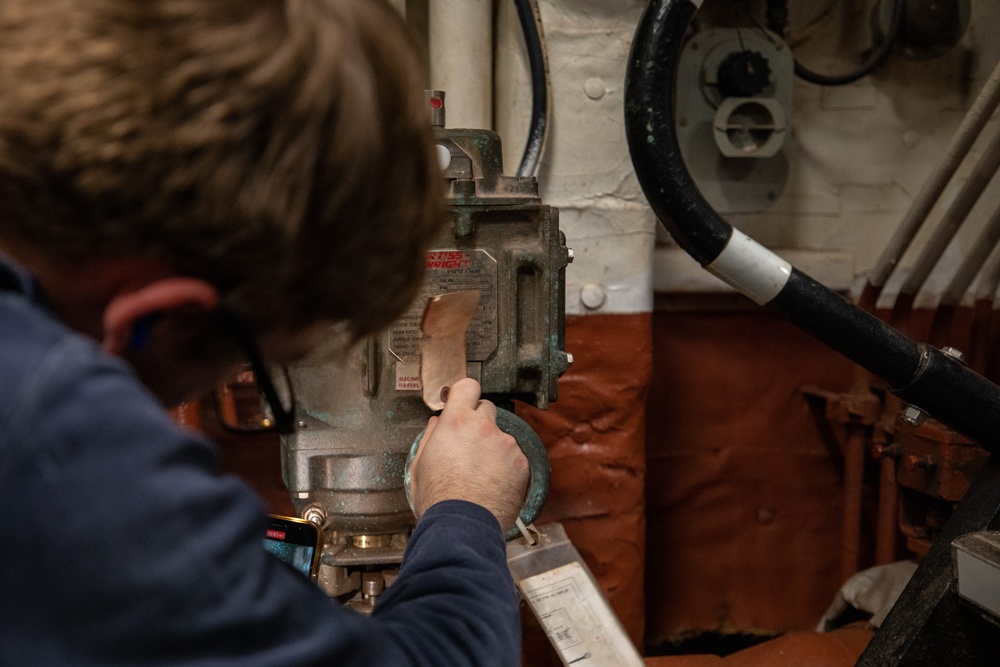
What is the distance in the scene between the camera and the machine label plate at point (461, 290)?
3.17ft

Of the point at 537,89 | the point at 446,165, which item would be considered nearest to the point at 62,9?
the point at 446,165

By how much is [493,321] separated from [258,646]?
60 centimetres

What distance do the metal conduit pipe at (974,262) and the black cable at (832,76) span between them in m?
0.35

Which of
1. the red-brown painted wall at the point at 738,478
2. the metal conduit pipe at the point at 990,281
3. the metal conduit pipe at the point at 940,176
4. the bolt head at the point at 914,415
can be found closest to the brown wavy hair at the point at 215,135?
the bolt head at the point at 914,415

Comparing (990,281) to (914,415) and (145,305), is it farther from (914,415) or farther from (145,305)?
(145,305)

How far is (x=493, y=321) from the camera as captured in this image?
976 millimetres

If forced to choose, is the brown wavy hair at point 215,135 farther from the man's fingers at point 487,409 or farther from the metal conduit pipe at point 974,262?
the metal conduit pipe at point 974,262

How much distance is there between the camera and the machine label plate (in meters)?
0.97

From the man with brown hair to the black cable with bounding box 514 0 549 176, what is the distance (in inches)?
35.4

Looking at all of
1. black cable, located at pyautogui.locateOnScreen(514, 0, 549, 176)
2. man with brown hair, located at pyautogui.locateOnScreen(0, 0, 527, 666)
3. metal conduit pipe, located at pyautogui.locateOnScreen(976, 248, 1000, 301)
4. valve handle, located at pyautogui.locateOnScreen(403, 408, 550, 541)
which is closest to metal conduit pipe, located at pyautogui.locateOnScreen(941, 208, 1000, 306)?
metal conduit pipe, located at pyautogui.locateOnScreen(976, 248, 1000, 301)

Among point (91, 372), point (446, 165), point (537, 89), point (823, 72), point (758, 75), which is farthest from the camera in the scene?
point (823, 72)

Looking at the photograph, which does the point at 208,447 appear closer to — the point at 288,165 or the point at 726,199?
the point at 288,165

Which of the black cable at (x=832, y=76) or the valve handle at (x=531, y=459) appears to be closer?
the valve handle at (x=531, y=459)

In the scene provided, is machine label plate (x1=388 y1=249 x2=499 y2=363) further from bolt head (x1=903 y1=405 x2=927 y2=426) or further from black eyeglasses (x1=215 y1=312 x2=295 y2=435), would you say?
bolt head (x1=903 y1=405 x2=927 y2=426)
